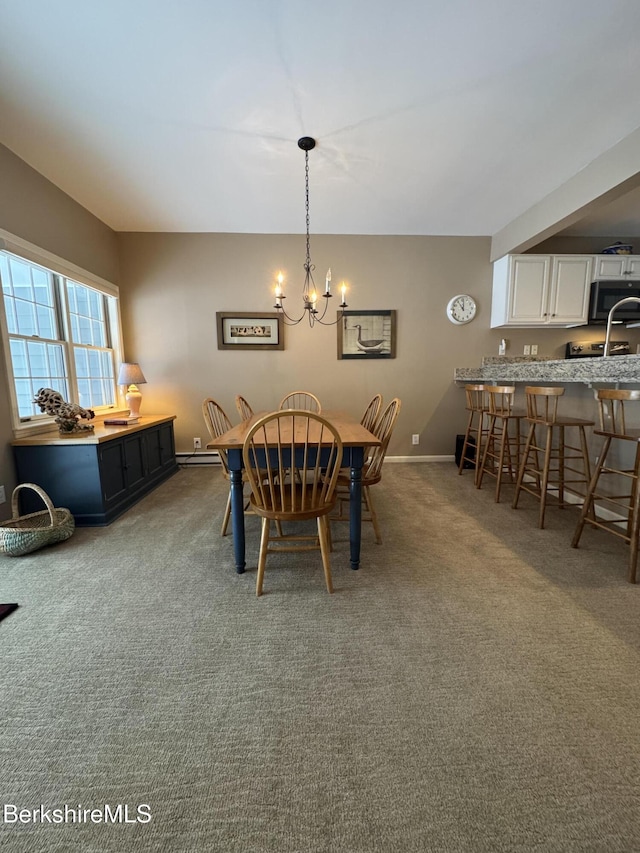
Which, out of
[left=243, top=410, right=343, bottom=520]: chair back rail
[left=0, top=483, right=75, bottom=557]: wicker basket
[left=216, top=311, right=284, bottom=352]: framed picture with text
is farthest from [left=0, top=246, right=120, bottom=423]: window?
[left=243, top=410, right=343, bottom=520]: chair back rail

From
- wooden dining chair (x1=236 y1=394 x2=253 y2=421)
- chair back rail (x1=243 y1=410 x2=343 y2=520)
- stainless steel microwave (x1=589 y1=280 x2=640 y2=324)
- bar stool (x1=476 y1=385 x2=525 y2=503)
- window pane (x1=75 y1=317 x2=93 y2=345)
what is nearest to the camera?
chair back rail (x1=243 y1=410 x2=343 y2=520)

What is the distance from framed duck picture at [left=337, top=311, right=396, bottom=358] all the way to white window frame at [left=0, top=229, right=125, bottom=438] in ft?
8.35

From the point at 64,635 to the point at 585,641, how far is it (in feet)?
7.24

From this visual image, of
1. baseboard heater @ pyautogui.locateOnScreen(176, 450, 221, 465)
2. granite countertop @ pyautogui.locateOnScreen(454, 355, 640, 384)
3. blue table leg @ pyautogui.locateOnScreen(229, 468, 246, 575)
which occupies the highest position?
granite countertop @ pyautogui.locateOnScreen(454, 355, 640, 384)

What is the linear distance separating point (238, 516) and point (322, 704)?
0.94 metres

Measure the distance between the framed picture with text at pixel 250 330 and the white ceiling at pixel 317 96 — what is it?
1.11 m

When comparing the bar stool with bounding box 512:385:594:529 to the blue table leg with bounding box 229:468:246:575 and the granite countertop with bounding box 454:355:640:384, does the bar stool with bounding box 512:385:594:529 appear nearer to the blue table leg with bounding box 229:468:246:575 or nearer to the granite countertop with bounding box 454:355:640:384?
the granite countertop with bounding box 454:355:640:384

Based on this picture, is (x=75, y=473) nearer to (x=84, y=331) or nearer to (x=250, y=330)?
(x=84, y=331)

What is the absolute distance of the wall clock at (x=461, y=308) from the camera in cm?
391

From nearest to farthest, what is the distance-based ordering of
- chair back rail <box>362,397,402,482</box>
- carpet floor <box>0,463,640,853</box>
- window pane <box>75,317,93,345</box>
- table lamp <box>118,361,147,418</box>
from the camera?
carpet floor <box>0,463,640,853</box> → chair back rail <box>362,397,402,482</box> → window pane <box>75,317,93,345</box> → table lamp <box>118,361,147,418</box>

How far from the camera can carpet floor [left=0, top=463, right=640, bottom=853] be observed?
31.8 inches

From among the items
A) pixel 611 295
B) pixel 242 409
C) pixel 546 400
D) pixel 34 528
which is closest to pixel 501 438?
pixel 546 400

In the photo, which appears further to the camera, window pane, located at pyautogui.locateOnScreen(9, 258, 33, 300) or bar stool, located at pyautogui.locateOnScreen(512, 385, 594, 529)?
window pane, located at pyautogui.locateOnScreen(9, 258, 33, 300)

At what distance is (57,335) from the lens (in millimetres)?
2891
